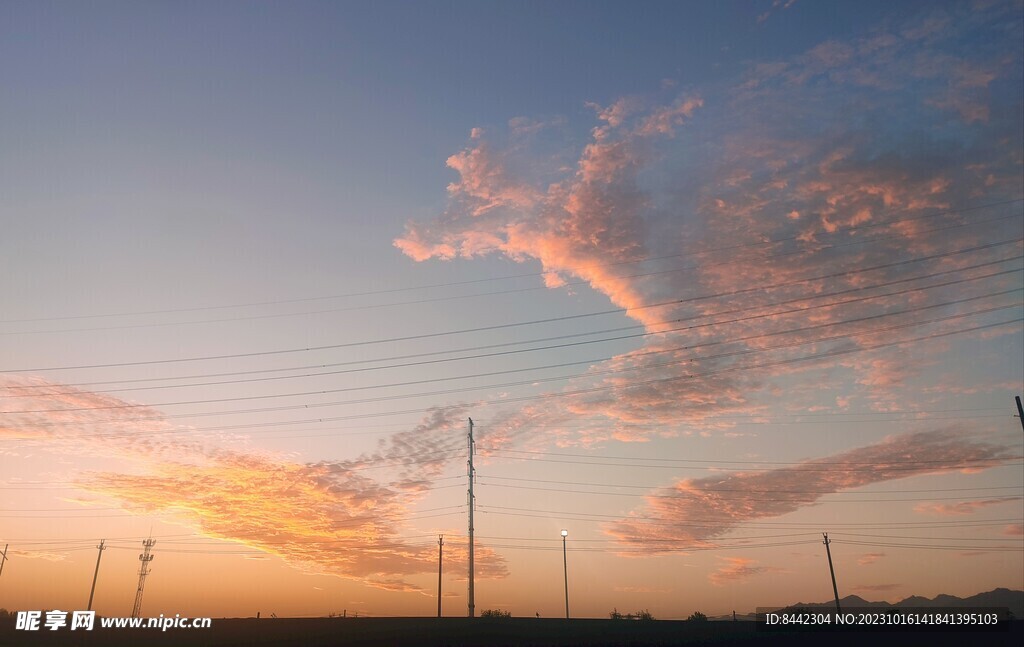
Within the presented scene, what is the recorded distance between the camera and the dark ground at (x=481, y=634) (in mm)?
37031

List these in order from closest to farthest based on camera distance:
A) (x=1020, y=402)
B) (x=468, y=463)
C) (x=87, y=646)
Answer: (x=87, y=646) → (x=1020, y=402) → (x=468, y=463)

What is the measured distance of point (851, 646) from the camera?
154 ft

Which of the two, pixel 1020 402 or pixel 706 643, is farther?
pixel 706 643

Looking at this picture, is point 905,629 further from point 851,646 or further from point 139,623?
point 139,623

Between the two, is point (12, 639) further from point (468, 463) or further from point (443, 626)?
point (468, 463)

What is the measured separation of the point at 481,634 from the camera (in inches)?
1623

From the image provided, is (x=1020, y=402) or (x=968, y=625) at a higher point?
(x=1020, y=402)

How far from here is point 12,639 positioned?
3681 cm

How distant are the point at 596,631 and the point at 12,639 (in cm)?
3747

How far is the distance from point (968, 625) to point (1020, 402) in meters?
19.5

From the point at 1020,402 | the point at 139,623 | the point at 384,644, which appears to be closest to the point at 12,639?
the point at 139,623

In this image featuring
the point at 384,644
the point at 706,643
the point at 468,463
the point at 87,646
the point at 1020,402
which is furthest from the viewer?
the point at 468,463

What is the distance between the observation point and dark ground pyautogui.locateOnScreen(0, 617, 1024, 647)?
121ft

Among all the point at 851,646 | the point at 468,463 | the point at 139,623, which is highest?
the point at 468,463
